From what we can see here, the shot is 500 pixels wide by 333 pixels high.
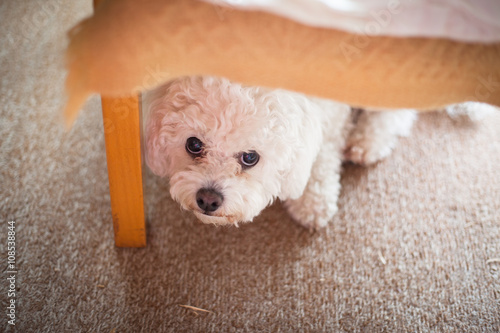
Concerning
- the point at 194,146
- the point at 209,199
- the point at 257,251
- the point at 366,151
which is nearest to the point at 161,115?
the point at 194,146

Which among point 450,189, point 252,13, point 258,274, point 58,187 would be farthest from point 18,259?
point 450,189

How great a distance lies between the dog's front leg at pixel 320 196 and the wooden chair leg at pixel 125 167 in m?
0.45

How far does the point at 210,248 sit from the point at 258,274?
15 cm

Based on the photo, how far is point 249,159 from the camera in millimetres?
892

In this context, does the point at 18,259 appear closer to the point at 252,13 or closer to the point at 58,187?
the point at 58,187

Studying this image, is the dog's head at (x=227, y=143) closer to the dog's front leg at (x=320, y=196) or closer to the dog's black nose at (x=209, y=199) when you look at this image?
the dog's black nose at (x=209, y=199)

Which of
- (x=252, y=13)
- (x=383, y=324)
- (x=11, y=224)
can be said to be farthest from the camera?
(x=11, y=224)

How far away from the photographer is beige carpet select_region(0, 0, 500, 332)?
951 mm

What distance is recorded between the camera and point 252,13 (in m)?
0.59

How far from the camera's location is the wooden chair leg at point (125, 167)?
773mm

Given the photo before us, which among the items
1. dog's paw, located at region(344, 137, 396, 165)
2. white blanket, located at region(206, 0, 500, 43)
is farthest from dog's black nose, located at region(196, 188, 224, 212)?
dog's paw, located at region(344, 137, 396, 165)

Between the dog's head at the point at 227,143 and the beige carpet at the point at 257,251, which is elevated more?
the dog's head at the point at 227,143

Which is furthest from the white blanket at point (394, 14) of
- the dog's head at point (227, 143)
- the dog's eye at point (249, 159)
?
the dog's eye at point (249, 159)

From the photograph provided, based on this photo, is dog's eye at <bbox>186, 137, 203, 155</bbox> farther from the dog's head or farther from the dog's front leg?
the dog's front leg
